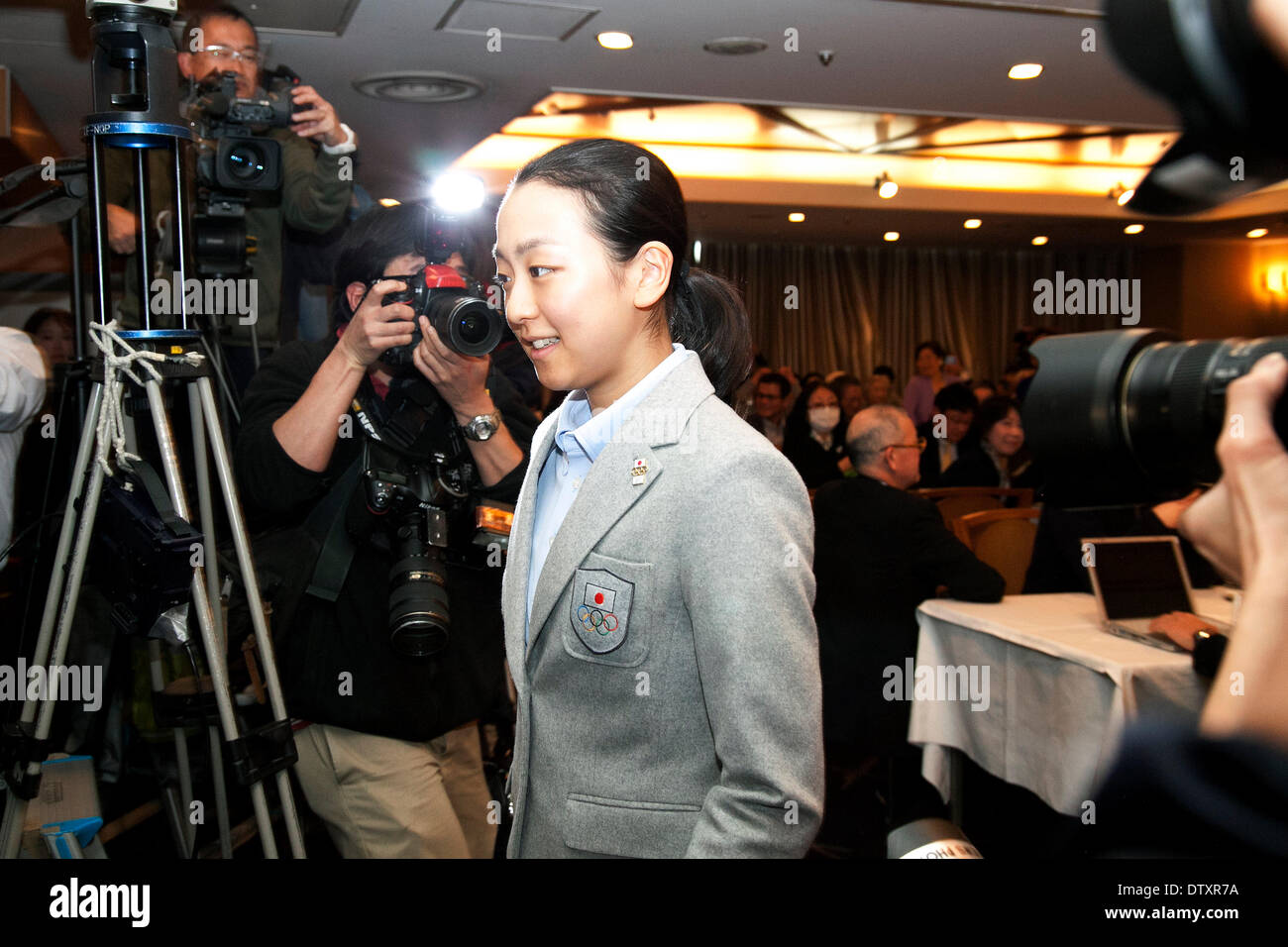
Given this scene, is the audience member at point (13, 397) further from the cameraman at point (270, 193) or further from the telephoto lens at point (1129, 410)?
the telephoto lens at point (1129, 410)

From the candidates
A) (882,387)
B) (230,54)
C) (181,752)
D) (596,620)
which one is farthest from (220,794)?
(882,387)

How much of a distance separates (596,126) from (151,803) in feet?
18.5

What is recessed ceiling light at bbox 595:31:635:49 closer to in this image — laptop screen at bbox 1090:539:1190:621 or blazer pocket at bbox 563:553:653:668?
laptop screen at bbox 1090:539:1190:621

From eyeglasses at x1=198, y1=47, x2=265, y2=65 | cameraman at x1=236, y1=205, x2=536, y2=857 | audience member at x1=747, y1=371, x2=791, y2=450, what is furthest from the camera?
audience member at x1=747, y1=371, x2=791, y2=450

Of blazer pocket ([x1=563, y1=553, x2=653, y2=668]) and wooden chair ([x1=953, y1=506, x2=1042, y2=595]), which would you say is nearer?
blazer pocket ([x1=563, y1=553, x2=653, y2=668])

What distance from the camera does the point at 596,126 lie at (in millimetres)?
6891

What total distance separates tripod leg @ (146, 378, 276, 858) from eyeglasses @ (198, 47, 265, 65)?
83 cm

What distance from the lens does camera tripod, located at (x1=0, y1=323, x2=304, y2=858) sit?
1332 mm

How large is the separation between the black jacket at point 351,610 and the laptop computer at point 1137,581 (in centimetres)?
143

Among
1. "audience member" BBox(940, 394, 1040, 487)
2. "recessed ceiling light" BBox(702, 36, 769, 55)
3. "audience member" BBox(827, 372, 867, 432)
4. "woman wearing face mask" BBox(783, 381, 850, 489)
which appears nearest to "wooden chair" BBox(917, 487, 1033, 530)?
"audience member" BBox(940, 394, 1040, 487)

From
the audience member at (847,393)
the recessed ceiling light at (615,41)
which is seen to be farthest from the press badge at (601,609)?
the audience member at (847,393)
